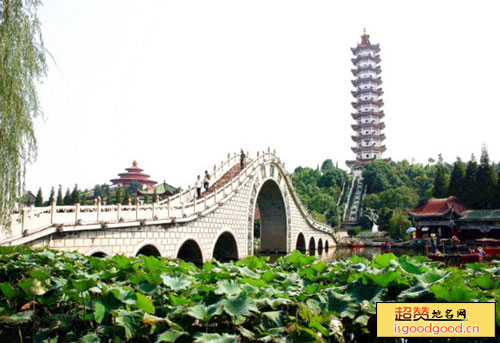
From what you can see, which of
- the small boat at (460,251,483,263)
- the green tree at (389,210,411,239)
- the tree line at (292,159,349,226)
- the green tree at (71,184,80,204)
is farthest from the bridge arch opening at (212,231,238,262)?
the tree line at (292,159,349,226)

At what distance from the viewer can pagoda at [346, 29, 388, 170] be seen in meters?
69.2

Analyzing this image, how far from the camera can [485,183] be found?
121 ft

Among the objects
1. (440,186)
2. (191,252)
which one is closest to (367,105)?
(440,186)

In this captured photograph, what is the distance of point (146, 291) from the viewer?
3.55 m

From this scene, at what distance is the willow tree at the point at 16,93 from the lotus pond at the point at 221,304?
174 inches

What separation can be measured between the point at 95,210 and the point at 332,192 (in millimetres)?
52798

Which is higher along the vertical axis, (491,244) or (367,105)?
(367,105)

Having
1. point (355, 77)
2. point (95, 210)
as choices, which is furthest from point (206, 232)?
point (355, 77)

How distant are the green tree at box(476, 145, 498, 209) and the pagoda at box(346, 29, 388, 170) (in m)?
30.6

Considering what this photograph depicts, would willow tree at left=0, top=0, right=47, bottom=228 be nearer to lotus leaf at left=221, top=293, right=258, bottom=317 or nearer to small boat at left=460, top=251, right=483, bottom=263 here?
lotus leaf at left=221, top=293, right=258, bottom=317

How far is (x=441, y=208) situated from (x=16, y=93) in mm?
35347

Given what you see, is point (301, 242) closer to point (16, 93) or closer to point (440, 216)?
point (440, 216)

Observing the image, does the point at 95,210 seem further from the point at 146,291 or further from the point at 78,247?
the point at 146,291

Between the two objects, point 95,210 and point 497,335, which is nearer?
point 497,335
